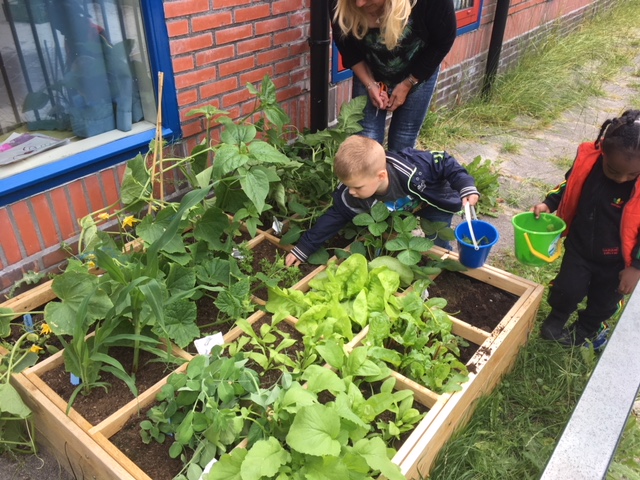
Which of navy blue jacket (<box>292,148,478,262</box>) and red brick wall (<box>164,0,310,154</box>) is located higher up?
red brick wall (<box>164,0,310,154</box>)

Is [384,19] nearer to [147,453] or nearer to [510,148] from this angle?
[147,453]

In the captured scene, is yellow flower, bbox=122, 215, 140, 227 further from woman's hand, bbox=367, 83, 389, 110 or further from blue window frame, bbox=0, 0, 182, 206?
woman's hand, bbox=367, 83, 389, 110

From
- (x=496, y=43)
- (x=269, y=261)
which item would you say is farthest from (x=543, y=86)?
(x=269, y=261)

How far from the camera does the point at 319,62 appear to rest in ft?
11.1

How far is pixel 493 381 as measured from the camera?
238 cm

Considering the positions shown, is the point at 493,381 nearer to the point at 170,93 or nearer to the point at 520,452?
the point at 520,452

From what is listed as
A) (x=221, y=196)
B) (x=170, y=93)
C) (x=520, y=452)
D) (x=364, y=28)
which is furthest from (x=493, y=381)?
(x=170, y=93)

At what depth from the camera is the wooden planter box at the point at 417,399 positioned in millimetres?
1776

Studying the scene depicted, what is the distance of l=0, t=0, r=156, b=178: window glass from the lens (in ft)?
7.50

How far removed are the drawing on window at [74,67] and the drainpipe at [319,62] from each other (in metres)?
1.07

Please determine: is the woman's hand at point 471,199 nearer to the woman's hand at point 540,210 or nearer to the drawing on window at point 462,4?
the woman's hand at point 540,210

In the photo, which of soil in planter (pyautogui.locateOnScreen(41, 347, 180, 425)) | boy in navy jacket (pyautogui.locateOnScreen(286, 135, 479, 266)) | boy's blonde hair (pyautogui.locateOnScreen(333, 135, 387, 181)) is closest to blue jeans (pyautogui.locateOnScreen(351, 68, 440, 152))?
boy in navy jacket (pyautogui.locateOnScreen(286, 135, 479, 266))

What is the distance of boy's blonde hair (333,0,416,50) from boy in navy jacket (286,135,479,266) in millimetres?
580

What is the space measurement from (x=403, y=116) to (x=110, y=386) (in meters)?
2.23
